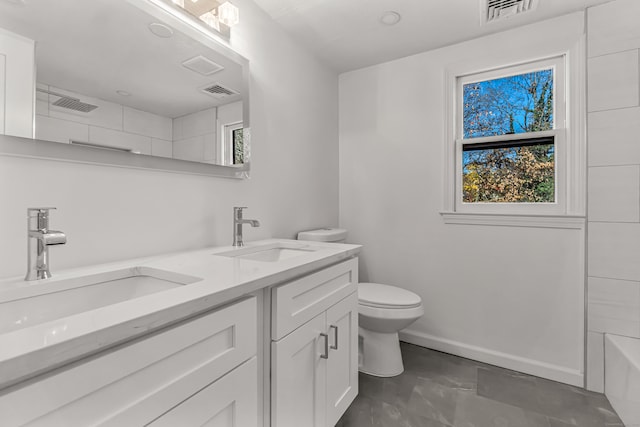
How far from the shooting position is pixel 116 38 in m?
1.06

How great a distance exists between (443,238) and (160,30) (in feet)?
6.64

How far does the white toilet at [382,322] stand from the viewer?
5.73 ft

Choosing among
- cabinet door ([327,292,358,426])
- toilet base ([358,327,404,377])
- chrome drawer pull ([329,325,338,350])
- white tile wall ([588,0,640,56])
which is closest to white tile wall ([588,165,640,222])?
white tile wall ([588,0,640,56])

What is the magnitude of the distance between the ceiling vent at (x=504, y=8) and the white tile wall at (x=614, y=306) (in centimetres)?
159

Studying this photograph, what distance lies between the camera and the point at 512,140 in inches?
79.3

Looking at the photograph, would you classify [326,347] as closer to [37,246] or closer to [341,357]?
[341,357]

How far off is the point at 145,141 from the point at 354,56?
1716mm

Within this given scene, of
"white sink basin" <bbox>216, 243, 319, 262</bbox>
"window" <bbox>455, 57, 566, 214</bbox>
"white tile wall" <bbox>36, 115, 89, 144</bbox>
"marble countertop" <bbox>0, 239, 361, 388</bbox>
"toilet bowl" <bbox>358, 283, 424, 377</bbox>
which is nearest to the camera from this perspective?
"marble countertop" <bbox>0, 239, 361, 388</bbox>

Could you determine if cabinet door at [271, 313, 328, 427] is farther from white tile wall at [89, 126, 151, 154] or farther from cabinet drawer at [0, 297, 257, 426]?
white tile wall at [89, 126, 151, 154]

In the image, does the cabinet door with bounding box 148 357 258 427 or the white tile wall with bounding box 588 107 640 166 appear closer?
the cabinet door with bounding box 148 357 258 427

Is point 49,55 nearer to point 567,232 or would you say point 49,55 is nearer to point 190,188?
point 190,188

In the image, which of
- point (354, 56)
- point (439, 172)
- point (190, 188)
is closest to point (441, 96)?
point (439, 172)

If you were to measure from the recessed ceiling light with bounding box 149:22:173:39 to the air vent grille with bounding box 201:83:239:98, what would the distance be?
0.79 ft

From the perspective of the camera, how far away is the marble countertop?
17.1 inches
